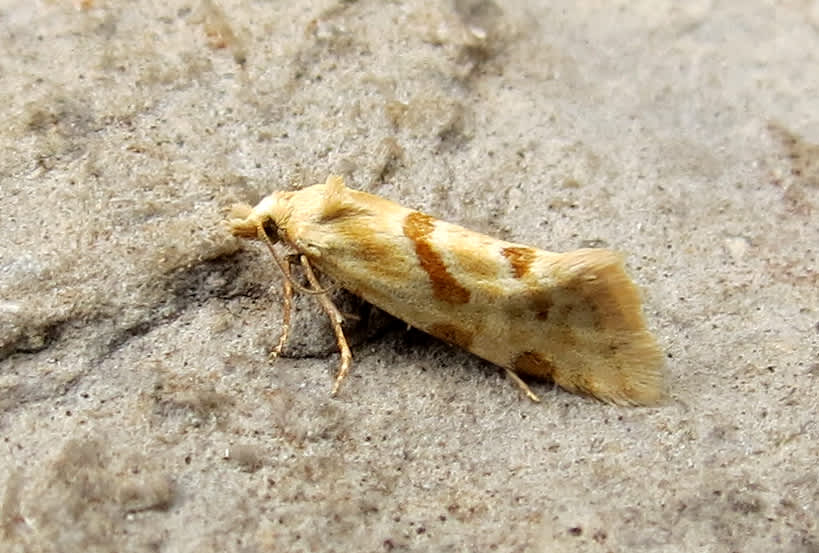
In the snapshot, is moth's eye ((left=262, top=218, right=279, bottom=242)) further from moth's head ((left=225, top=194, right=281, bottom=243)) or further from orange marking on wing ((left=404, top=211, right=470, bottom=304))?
orange marking on wing ((left=404, top=211, right=470, bottom=304))

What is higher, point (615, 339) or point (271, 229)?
point (271, 229)

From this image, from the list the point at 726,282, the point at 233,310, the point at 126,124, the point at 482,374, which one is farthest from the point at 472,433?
the point at 126,124

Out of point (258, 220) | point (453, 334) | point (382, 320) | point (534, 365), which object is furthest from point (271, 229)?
point (534, 365)

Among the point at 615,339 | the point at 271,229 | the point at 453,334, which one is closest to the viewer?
the point at 615,339

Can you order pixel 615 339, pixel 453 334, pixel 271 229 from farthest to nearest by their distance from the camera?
pixel 271 229
pixel 453 334
pixel 615 339

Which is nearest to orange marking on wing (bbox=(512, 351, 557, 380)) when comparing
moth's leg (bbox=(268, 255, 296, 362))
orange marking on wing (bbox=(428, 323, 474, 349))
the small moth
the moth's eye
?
the small moth

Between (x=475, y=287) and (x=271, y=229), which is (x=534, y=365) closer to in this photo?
(x=475, y=287)

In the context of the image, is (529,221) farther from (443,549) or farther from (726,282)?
(443,549)
